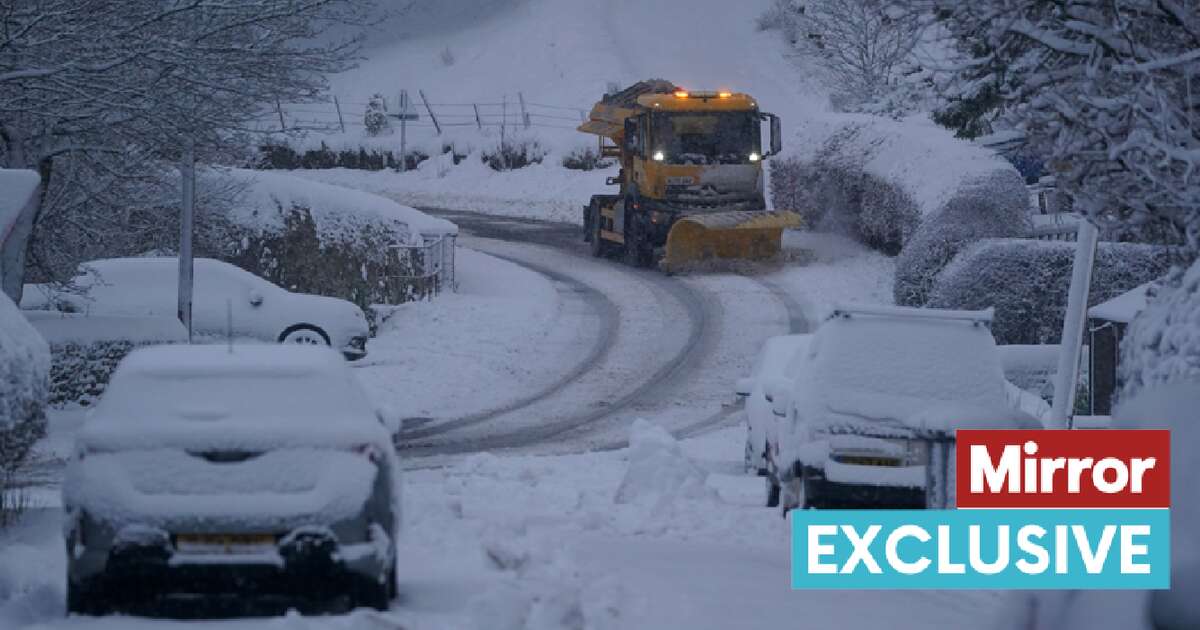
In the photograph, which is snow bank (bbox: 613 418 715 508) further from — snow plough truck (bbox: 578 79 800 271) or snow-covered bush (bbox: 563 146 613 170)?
snow-covered bush (bbox: 563 146 613 170)

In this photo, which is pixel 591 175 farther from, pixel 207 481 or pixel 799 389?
pixel 207 481

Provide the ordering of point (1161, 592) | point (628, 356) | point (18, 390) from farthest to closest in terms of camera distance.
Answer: point (628, 356), point (18, 390), point (1161, 592)

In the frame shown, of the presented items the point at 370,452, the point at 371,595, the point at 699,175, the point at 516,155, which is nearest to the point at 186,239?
the point at 699,175

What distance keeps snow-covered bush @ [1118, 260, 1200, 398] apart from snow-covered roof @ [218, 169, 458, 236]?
2294cm

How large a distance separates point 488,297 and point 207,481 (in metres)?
23.8

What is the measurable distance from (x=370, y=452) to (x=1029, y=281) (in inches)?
731

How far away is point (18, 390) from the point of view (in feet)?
40.7

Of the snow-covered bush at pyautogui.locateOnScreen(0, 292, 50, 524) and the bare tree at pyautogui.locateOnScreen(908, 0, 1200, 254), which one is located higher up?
the bare tree at pyautogui.locateOnScreen(908, 0, 1200, 254)

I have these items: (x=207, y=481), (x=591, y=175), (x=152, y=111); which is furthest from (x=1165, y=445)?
(x=591, y=175)

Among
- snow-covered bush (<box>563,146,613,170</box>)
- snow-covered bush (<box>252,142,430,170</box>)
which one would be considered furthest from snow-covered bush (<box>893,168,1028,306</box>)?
snow-covered bush (<box>252,142,430,170</box>)

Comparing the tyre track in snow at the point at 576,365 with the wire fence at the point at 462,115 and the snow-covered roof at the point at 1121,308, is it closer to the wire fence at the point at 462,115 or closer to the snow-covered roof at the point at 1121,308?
the snow-covered roof at the point at 1121,308

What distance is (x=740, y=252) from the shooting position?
35375mm

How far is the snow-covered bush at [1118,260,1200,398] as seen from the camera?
25.8ft

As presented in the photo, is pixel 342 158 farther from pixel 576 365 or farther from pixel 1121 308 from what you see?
pixel 1121 308
